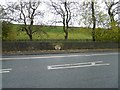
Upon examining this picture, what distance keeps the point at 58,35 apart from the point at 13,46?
842 cm

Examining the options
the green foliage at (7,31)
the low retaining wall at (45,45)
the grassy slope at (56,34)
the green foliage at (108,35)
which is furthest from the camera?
the green foliage at (108,35)

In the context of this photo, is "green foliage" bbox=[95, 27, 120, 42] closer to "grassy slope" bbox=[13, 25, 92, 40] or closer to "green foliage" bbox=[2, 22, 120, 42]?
"green foliage" bbox=[2, 22, 120, 42]

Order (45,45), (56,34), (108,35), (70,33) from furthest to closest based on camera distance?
(70,33), (56,34), (108,35), (45,45)

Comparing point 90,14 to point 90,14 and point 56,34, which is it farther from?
point 56,34

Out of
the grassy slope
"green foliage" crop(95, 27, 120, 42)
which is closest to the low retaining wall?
"green foliage" crop(95, 27, 120, 42)

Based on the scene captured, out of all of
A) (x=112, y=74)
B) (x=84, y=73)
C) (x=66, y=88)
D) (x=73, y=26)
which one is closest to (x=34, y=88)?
(x=66, y=88)

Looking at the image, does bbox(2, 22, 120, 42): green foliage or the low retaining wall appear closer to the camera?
the low retaining wall

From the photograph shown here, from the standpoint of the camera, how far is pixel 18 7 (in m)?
21.2

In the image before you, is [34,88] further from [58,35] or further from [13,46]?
[58,35]

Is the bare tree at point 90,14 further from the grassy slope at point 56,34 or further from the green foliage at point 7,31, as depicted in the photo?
the green foliage at point 7,31

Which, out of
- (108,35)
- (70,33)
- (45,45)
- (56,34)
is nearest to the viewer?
(45,45)

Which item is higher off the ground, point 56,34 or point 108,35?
point 56,34

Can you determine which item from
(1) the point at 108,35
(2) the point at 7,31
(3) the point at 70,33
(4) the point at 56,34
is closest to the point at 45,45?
(2) the point at 7,31

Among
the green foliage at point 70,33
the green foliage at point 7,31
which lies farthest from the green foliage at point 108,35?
the green foliage at point 7,31
